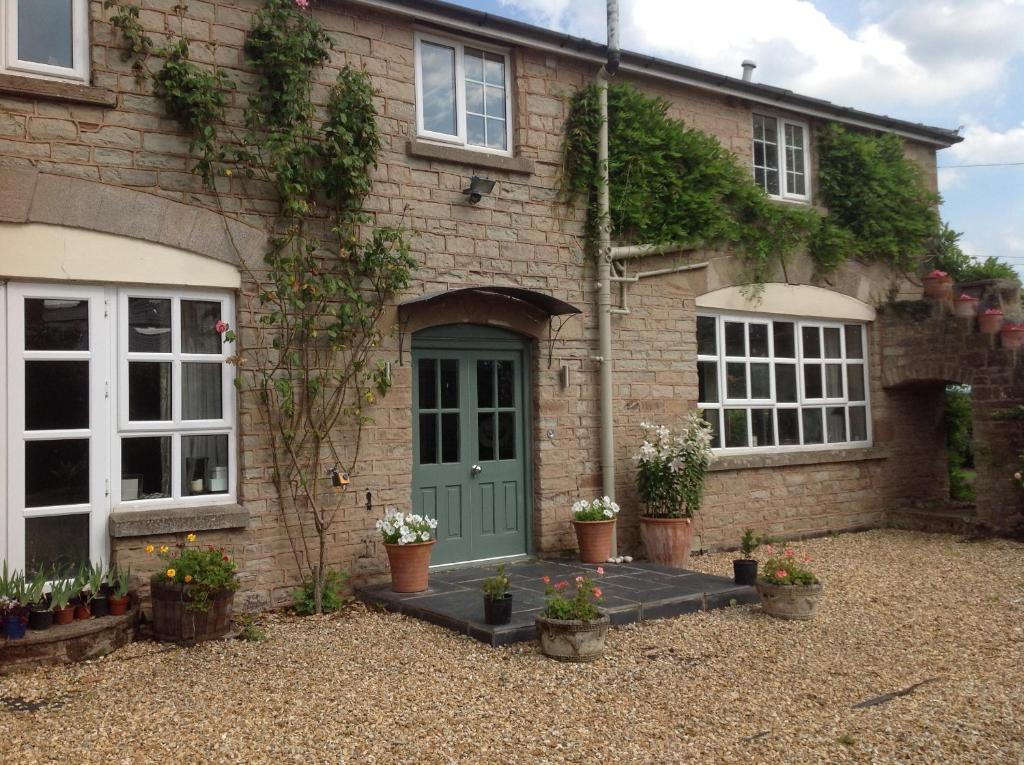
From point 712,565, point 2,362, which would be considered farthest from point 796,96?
point 2,362

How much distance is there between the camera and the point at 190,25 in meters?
6.89

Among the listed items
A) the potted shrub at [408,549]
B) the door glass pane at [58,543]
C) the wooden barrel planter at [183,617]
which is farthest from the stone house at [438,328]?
the wooden barrel planter at [183,617]

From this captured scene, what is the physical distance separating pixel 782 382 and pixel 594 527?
3.71 meters

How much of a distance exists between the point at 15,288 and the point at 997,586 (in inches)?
328

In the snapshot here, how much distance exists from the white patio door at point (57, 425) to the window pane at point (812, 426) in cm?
787

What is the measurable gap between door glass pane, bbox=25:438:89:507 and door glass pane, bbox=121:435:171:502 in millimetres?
270

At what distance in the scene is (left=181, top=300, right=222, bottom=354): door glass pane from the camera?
22.4ft

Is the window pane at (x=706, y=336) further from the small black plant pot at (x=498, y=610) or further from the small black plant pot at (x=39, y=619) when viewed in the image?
the small black plant pot at (x=39, y=619)

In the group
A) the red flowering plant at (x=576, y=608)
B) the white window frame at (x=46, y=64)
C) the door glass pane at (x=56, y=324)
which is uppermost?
the white window frame at (x=46, y=64)

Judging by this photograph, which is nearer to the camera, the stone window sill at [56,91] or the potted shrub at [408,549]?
the stone window sill at [56,91]

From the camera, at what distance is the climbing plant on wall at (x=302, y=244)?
686cm

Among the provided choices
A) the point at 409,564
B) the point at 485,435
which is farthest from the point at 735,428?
the point at 409,564

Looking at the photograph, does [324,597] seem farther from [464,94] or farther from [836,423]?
[836,423]

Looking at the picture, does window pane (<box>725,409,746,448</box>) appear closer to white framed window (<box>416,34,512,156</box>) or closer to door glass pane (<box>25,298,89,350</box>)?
white framed window (<box>416,34,512,156</box>)
